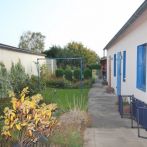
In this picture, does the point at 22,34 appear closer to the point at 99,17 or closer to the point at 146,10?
the point at 99,17

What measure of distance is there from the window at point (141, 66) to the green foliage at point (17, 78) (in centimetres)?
677

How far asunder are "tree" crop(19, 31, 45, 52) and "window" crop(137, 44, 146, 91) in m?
44.8

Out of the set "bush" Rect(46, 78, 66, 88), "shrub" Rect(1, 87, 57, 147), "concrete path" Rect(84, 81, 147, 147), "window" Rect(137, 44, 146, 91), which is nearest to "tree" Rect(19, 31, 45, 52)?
"bush" Rect(46, 78, 66, 88)

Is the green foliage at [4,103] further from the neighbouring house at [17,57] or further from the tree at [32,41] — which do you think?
the tree at [32,41]

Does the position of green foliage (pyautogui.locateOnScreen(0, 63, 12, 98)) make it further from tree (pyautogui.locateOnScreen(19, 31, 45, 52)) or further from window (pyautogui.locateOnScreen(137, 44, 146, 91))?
tree (pyautogui.locateOnScreen(19, 31, 45, 52))

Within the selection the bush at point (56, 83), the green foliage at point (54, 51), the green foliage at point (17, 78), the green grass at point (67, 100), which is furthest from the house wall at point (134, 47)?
the green foliage at point (54, 51)

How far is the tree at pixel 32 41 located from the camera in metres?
55.9

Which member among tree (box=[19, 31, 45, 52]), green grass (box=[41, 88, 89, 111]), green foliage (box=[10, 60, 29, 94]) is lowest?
green grass (box=[41, 88, 89, 111])

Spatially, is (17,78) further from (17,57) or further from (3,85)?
(3,85)

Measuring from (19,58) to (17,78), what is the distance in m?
2.68

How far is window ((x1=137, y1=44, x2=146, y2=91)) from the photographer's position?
10970 mm

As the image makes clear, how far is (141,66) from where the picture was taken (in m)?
11.4

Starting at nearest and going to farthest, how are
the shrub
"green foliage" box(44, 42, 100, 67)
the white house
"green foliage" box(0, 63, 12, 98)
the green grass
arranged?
the shrub → the white house → the green grass → "green foliage" box(0, 63, 12, 98) → "green foliage" box(44, 42, 100, 67)

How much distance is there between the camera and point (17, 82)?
16875 millimetres
